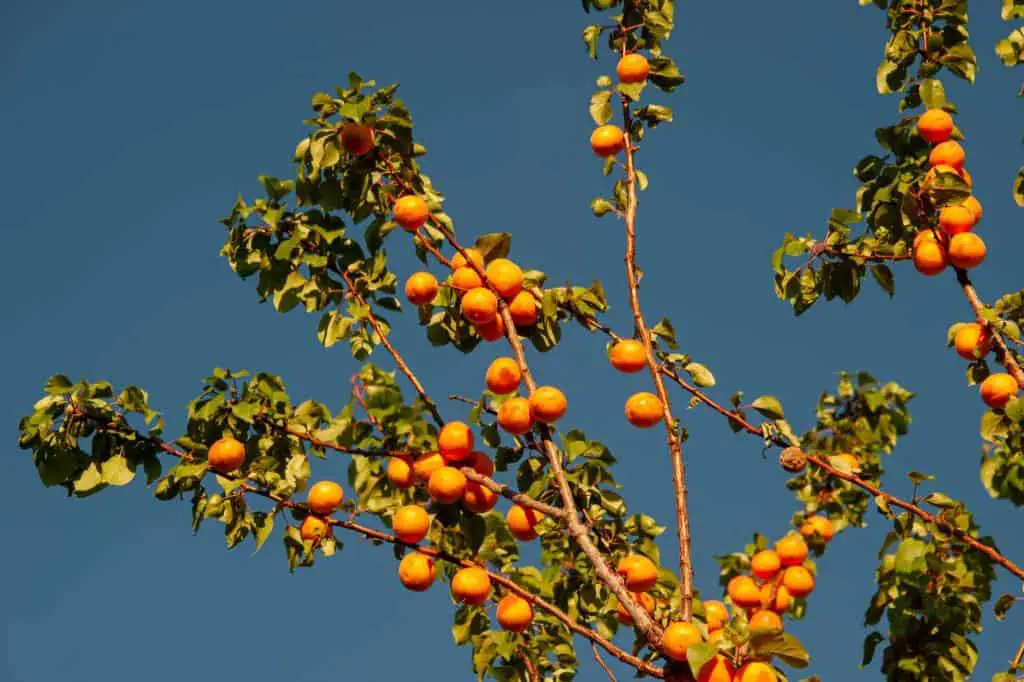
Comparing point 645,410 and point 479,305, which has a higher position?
point 479,305

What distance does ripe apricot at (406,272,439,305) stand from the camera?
4.47 metres

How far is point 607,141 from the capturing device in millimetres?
4824

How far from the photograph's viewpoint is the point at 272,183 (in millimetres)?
4949

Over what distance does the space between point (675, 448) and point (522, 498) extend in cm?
63

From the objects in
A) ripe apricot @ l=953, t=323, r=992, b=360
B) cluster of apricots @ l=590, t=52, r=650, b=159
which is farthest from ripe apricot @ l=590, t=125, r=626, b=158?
ripe apricot @ l=953, t=323, r=992, b=360

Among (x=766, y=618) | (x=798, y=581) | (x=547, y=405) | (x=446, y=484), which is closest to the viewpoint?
(x=446, y=484)

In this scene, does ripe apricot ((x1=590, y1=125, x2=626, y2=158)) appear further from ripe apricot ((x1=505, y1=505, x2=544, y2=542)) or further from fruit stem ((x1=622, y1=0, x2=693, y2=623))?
ripe apricot ((x1=505, y1=505, x2=544, y2=542))

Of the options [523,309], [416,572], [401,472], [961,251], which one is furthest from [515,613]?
[961,251]

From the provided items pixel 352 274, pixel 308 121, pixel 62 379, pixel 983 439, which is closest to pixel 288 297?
pixel 352 274

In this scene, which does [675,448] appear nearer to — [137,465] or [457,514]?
[457,514]

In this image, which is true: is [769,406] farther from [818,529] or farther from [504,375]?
[818,529]

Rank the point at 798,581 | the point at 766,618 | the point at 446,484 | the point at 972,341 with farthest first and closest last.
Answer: the point at 798,581 → the point at 766,618 → the point at 972,341 → the point at 446,484

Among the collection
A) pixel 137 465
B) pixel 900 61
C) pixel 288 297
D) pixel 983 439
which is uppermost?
pixel 900 61

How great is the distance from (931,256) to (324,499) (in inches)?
117
